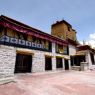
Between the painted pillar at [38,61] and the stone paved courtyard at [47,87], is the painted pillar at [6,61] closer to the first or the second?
the stone paved courtyard at [47,87]

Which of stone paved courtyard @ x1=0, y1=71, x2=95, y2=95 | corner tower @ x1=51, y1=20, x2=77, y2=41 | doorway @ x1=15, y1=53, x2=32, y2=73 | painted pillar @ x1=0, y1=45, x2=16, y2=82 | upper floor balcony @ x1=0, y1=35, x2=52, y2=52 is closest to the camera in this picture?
stone paved courtyard @ x1=0, y1=71, x2=95, y2=95

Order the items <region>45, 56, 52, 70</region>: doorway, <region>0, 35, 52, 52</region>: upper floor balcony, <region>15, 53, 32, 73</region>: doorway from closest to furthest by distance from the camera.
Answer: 1. <region>0, 35, 52, 52</region>: upper floor balcony
2. <region>15, 53, 32, 73</region>: doorway
3. <region>45, 56, 52, 70</region>: doorway

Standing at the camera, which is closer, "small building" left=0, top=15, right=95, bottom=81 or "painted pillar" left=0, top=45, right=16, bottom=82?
"painted pillar" left=0, top=45, right=16, bottom=82

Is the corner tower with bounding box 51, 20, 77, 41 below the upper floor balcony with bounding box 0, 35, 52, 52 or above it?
above

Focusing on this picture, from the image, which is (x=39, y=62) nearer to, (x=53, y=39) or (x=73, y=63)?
(x=53, y=39)

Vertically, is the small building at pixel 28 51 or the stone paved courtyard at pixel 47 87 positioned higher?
the small building at pixel 28 51

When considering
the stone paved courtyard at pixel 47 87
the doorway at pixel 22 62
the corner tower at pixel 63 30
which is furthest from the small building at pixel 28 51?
the stone paved courtyard at pixel 47 87

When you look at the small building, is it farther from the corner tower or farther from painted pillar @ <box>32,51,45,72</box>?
the corner tower

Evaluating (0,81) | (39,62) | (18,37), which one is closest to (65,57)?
(39,62)

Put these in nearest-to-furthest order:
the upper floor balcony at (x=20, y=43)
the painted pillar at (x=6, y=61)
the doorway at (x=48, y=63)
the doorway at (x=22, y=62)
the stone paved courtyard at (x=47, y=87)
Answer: the stone paved courtyard at (x=47, y=87) → the painted pillar at (x=6, y=61) → the upper floor balcony at (x=20, y=43) → the doorway at (x=22, y=62) → the doorway at (x=48, y=63)

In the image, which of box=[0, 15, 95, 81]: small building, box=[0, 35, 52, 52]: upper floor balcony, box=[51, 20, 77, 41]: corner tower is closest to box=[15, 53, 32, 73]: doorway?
box=[0, 15, 95, 81]: small building

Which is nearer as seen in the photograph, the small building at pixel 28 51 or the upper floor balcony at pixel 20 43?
the small building at pixel 28 51

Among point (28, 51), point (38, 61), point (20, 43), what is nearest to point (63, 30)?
point (38, 61)

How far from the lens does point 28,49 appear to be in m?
13.8
